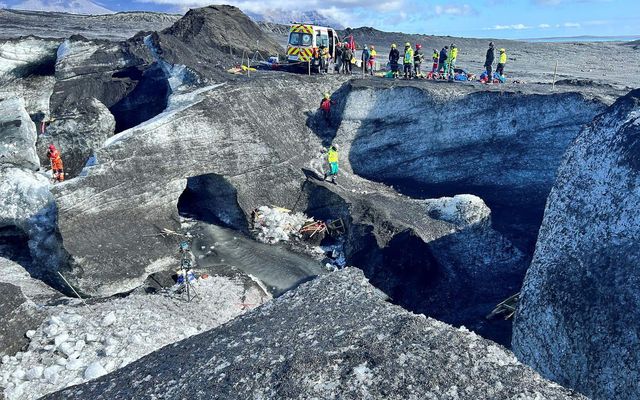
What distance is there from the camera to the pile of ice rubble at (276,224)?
600 inches

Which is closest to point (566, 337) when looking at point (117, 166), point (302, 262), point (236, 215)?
point (302, 262)

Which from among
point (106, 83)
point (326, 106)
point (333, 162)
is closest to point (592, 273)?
point (333, 162)

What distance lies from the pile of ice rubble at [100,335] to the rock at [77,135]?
33.8 feet

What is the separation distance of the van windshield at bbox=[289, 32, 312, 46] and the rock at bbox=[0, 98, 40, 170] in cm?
1118

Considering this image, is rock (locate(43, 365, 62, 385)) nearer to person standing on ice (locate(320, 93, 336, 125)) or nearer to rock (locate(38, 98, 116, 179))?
rock (locate(38, 98, 116, 179))

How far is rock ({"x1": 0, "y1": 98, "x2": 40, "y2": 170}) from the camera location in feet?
51.6

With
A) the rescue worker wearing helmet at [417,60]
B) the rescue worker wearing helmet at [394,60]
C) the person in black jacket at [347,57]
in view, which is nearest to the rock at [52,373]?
the person in black jacket at [347,57]

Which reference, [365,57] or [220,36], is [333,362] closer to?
[365,57]

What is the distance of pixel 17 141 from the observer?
15953 mm

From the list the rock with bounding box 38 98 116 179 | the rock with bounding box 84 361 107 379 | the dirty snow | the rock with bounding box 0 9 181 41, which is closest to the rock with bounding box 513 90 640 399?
the dirty snow

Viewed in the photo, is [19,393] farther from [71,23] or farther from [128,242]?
[71,23]

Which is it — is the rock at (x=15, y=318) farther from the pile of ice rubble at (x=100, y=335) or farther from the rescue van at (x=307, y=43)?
the rescue van at (x=307, y=43)

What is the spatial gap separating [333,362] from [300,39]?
18.6 m

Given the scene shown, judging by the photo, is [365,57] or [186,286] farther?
[365,57]
